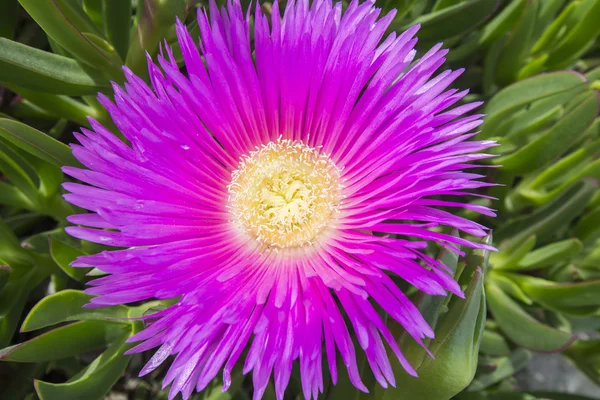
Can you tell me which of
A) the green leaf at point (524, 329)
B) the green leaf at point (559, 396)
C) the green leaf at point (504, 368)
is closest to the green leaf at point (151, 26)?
the green leaf at point (524, 329)

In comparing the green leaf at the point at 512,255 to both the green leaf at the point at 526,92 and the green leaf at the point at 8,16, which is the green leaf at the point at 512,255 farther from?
the green leaf at the point at 8,16

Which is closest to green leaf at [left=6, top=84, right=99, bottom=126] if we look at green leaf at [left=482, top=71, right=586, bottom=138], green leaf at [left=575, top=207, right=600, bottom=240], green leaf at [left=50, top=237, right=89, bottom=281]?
green leaf at [left=50, top=237, right=89, bottom=281]

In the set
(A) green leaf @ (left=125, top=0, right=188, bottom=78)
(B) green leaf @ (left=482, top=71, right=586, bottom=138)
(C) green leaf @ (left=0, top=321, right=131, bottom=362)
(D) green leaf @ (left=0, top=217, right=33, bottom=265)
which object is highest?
(A) green leaf @ (left=125, top=0, right=188, bottom=78)

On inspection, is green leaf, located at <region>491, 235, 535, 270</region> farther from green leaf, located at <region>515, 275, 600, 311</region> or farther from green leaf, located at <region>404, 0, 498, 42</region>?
green leaf, located at <region>404, 0, 498, 42</region>

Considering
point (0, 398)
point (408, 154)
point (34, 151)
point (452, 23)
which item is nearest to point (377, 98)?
point (408, 154)

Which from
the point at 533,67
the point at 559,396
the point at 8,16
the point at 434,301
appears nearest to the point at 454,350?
the point at 434,301

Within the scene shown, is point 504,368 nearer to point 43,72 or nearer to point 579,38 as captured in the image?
point 579,38
